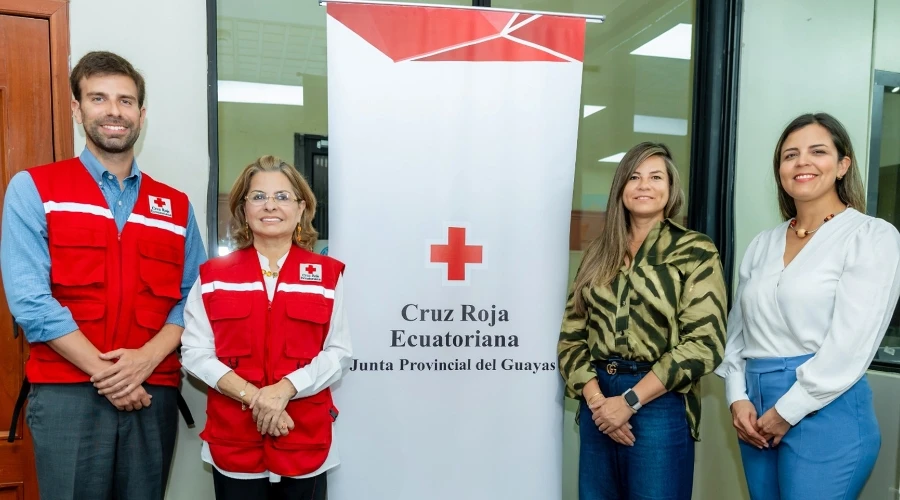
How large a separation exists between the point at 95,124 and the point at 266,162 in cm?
42

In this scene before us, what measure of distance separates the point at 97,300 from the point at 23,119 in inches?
28.2

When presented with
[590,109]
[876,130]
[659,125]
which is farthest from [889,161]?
[590,109]

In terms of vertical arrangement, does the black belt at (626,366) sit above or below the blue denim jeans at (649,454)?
above

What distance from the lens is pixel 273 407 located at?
132cm

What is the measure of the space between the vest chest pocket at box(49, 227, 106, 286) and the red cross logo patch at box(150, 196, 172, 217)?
164 millimetres

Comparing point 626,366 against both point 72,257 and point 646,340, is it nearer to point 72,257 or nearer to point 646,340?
point 646,340

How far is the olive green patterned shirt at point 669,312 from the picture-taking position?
1.37m

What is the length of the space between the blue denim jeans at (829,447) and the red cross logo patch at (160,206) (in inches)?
61.7

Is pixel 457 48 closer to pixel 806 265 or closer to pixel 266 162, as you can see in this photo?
pixel 266 162

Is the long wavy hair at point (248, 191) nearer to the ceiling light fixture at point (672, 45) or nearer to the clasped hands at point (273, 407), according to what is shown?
the clasped hands at point (273, 407)

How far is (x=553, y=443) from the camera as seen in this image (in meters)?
1.75

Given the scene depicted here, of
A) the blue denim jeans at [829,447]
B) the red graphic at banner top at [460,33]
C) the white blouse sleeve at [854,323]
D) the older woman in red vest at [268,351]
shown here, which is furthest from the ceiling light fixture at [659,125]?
the older woman in red vest at [268,351]

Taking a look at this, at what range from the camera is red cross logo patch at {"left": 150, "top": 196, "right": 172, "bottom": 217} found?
4.85 feet

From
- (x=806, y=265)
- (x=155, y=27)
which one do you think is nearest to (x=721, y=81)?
(x=806, y=265)
